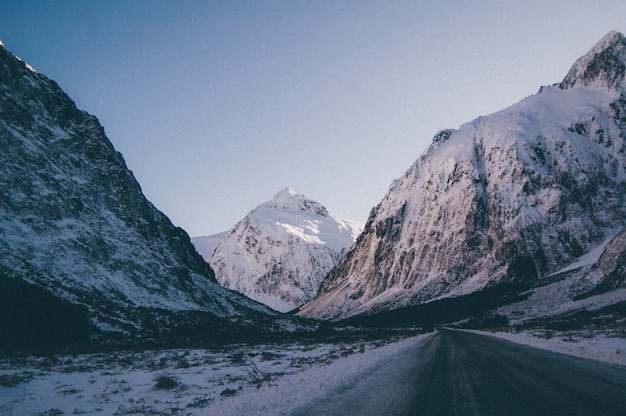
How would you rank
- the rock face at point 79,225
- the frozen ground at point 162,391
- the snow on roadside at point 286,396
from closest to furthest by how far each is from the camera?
the snow on roadside at point 286,396
the frozen ground at point 162,391
the rock face at point 79,225

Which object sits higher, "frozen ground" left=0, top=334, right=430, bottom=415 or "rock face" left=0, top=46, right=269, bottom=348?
"rock face" left=0, top=46, right=269, bottom=348

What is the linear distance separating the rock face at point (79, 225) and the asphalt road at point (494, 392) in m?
67.6

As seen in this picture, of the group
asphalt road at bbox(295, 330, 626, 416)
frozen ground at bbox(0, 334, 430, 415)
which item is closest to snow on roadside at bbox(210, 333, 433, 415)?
frozen ground at bbox(0, 334, 430, 415)

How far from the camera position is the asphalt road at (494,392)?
9664 mm

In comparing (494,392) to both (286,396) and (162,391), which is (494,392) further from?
(162,391)

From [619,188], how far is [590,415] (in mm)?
227407

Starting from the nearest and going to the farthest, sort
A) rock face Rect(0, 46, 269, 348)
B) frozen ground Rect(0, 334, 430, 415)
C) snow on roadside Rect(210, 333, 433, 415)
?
1. snow on roadside Rect(210, 333, 433, 415)
2. frozen ground Rect(0, 334, 430, 415)
3. rock face Rect(0, 46, 269, 348)

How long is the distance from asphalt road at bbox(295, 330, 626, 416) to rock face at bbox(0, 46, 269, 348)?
67.6 m

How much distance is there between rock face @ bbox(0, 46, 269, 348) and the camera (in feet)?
259

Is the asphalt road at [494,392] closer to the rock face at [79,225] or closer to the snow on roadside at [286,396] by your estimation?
the snow on roadside at [286,396]

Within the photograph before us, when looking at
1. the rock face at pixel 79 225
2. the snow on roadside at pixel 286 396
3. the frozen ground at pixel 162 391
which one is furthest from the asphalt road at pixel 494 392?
the rock face at pixel 79 225

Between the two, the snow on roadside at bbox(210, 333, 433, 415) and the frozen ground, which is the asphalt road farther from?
the frozen ground

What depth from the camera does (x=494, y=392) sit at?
11820 millimetres

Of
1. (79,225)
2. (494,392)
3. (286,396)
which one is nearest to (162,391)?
(286,396)
